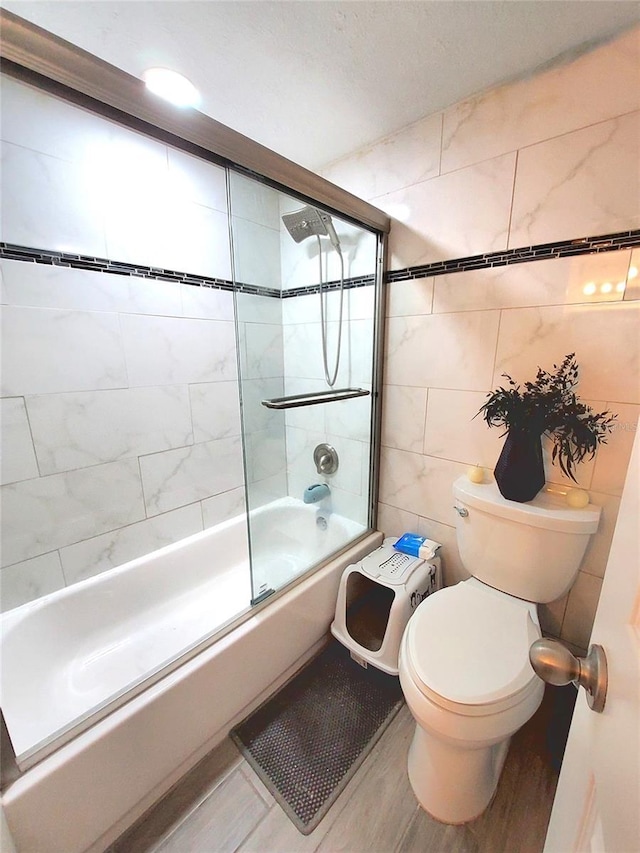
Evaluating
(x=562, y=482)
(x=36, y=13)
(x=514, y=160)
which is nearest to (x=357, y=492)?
(x=562, y=482)

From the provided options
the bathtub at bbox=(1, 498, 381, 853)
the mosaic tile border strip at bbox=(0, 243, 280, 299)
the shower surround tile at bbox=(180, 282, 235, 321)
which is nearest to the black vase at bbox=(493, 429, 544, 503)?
the bathtub at bbox=(1, 498, 381, 853)

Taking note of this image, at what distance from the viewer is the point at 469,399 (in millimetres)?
1393

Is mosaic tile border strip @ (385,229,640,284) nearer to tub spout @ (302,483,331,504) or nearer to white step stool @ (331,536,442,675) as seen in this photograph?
tub spout @ (302,483,331,504)

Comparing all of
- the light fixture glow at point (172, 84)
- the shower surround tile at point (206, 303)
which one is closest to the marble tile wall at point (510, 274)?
the light fixture glow at point (172, 84)

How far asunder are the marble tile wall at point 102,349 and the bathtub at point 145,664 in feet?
0.55

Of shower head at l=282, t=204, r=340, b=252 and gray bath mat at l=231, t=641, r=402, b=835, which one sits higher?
shower head at l=282, t=204, r=340, b=252

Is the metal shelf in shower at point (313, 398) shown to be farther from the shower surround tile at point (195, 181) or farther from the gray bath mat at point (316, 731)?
the gray bath mat at point (316, 731)

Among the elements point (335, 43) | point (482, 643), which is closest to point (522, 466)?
point (482, 643)

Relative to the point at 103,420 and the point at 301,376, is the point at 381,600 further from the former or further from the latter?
the point at 103,420

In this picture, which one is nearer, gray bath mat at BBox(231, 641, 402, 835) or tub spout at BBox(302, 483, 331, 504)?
gray bath mat at BBox(231, 641, 402, 835)

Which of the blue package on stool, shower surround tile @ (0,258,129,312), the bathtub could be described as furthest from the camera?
the blue package on stool

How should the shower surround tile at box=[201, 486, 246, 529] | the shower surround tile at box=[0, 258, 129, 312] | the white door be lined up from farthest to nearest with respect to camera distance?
the shower surround tile at box=[201, 486, 246, 529] < the shower surround tile at box=[0, 258, 129, 312] < the white door

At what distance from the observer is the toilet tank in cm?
111

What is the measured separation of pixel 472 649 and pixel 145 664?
1.30m
